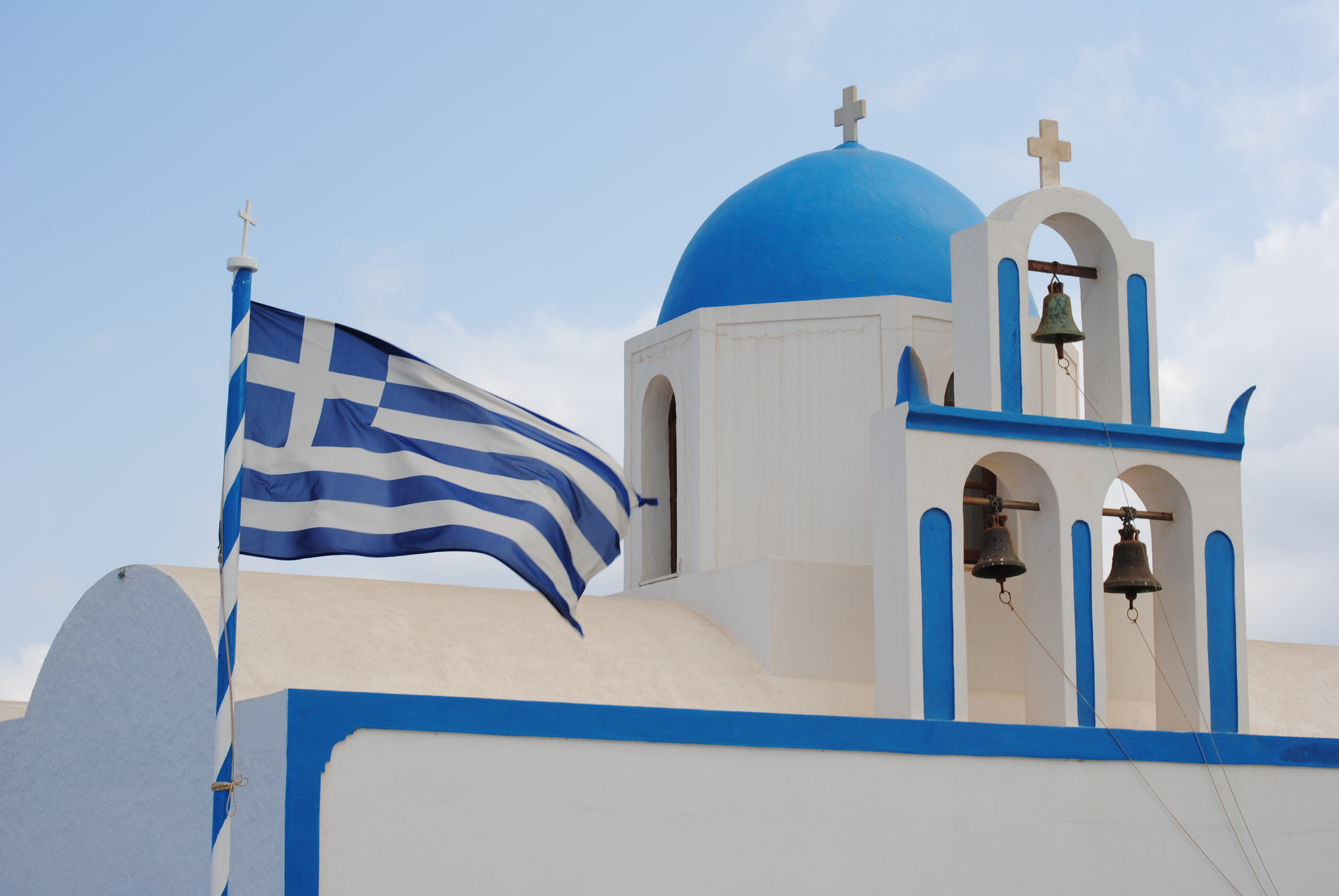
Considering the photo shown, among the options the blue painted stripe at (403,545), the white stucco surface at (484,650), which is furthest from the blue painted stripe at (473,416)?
the white stucco surface at (484,650)

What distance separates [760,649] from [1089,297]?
338 cm

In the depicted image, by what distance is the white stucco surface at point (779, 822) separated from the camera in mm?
6691

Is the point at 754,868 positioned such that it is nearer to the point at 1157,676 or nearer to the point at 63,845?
the point at 1157,676

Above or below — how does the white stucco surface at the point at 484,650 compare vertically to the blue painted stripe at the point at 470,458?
below

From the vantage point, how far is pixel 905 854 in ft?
25.6

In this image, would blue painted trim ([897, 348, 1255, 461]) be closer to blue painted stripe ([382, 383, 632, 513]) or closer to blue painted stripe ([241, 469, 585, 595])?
blue painted stripe ([382, 383, 632, 513])

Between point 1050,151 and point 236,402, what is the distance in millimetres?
6837

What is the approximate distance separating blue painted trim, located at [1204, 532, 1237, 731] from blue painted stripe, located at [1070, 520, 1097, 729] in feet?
2.95

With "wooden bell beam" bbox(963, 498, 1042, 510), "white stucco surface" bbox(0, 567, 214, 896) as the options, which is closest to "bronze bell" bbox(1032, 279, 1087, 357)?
"wooden bell beam" bbox(963, 498, 1042, 510)

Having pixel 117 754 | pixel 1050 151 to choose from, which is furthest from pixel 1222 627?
pixel 117 754

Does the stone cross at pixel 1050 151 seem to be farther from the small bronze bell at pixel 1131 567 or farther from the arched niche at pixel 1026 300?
the small bronze bell at pixel 1131 567

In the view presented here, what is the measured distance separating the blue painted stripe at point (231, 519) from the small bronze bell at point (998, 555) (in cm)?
508

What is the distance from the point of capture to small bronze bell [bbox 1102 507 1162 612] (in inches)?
378

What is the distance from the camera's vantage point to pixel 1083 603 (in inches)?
373
